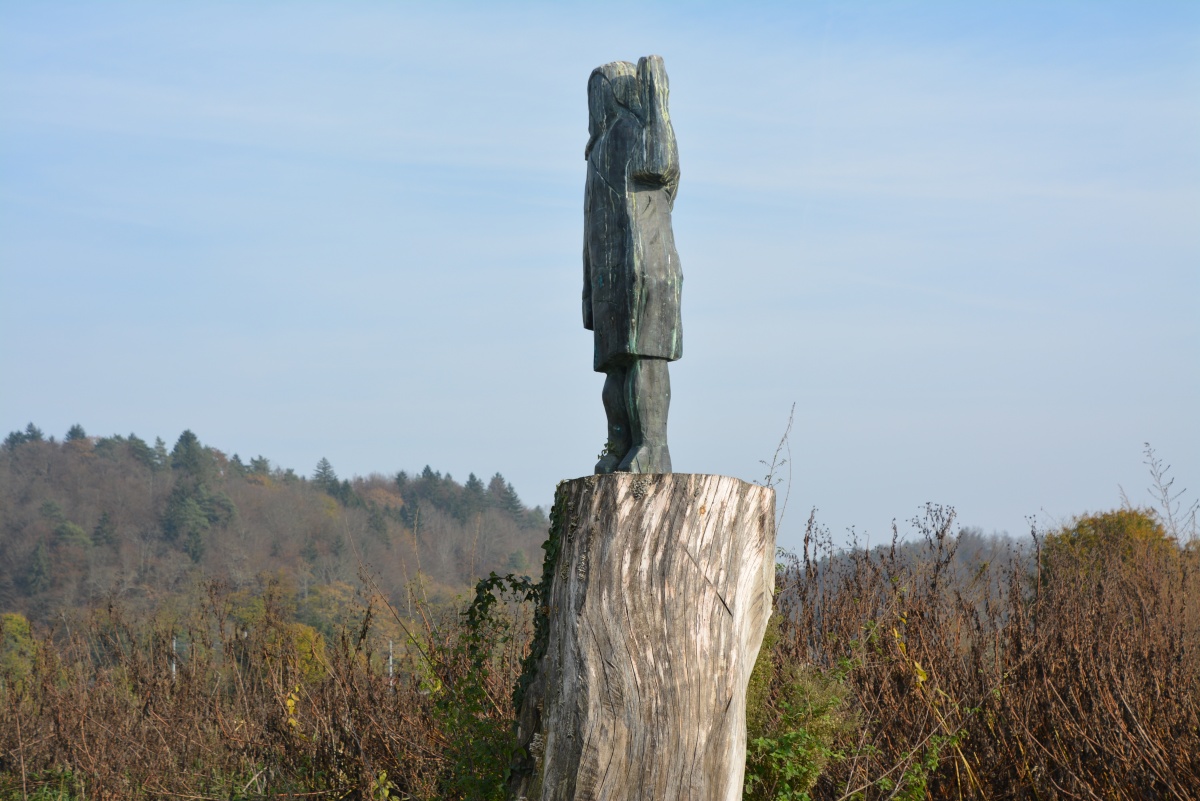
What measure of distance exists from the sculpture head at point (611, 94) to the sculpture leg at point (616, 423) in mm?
1110

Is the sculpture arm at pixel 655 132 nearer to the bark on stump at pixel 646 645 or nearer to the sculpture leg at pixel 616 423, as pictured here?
the sculpture leg at pixel 616 423

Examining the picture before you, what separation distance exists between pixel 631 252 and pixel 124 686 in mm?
6935

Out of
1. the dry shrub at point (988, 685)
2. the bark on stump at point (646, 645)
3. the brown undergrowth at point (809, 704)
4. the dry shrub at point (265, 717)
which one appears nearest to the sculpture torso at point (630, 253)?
the bark on stump at point (646, 645)

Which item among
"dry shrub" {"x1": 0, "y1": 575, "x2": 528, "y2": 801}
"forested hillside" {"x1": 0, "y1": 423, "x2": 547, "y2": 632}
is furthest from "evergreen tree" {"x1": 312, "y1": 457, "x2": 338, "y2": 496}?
"dry shrub" {"x1": 0, "y1": 575, "x2": 528, "y2": 801}

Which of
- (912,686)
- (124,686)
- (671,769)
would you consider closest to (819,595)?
(912,686)

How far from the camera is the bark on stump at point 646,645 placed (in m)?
4.46

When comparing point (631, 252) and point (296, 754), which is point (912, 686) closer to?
point (631, 252)

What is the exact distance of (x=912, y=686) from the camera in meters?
6.55

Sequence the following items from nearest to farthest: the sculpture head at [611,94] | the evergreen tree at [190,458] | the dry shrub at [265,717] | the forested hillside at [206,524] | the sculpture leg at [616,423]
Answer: the sculpture leg at [616,423]
the sculpture head at [611,94]
the dry shrub at [265,717]
the forested hillside at [206,524]
the evergreen tree at [190,458]

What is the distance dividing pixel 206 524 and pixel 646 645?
31.2 meters

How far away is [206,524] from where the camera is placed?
3366cm

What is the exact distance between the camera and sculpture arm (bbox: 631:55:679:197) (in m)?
5.50

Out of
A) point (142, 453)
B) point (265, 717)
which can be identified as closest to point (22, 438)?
point (142, 453)

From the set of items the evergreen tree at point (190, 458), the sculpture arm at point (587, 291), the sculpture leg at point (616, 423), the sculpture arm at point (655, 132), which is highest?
the evergreen tree at point (190, 458)
